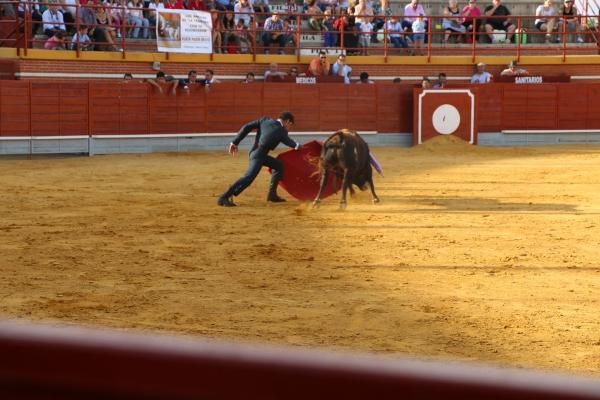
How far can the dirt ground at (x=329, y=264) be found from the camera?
5410 millimetres

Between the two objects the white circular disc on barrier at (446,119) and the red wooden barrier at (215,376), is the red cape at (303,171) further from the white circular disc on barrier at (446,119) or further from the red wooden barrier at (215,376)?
the red wooden barrier at (215,376)

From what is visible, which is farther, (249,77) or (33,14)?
(249,77)

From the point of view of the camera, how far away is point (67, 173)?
15.3 m

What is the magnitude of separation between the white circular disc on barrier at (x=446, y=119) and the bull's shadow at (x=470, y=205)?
8.70m

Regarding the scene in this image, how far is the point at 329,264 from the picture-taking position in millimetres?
7723

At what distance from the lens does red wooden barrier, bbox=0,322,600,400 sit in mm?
552

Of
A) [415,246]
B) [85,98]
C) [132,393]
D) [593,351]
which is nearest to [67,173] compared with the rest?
[85,98]

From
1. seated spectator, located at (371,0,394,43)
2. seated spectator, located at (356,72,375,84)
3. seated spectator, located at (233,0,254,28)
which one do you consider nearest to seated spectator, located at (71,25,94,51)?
seated spectator, located at (233,0,254,28)

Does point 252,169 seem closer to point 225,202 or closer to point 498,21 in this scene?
point 225,202

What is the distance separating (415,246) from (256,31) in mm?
12907

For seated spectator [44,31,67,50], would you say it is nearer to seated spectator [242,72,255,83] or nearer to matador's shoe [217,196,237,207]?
seated spectator [242,72,255,83]

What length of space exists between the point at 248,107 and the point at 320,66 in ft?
6.05

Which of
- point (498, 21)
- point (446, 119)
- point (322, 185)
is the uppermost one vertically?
point (498, 21)

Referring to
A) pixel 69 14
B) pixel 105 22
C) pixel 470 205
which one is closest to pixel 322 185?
pixel 470 205
